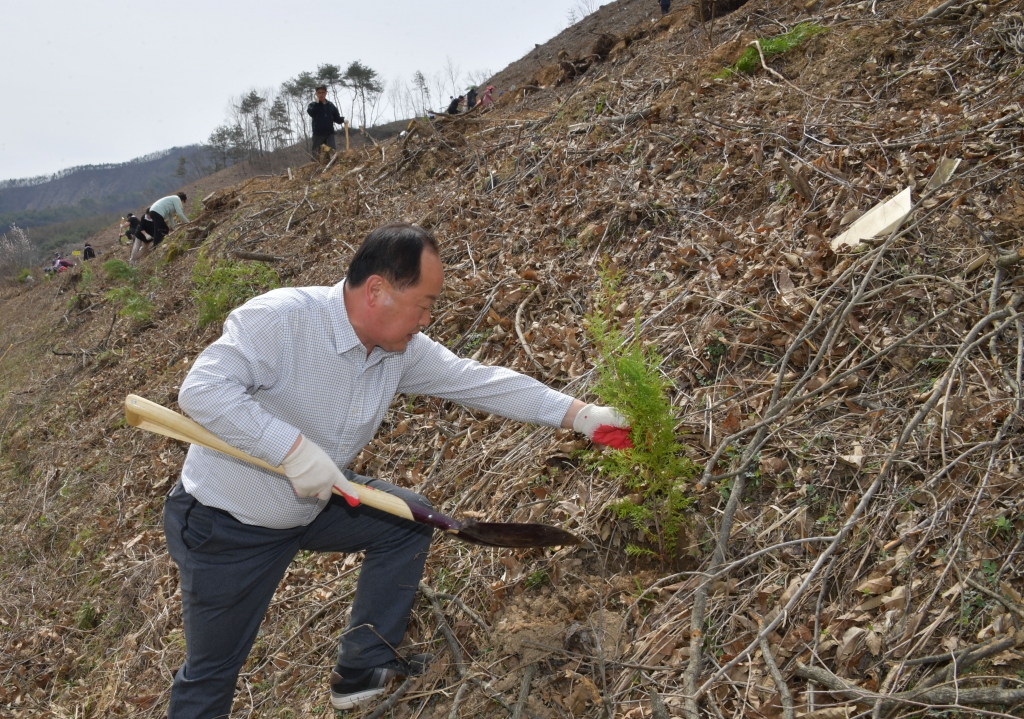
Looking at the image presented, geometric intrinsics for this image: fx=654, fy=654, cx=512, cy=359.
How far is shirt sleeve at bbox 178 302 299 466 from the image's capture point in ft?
8.18

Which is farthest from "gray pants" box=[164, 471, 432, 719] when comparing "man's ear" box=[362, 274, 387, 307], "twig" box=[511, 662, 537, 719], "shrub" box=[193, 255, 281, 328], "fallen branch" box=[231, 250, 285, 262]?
"fallen branch" box=[231, 250, 285, 262]

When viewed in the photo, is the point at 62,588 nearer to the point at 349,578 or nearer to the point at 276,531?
the point at 349,578

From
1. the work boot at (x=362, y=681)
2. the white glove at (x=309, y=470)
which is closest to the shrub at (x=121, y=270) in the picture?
the work boot at (x=362, y=681)

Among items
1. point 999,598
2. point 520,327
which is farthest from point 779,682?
point 520,327

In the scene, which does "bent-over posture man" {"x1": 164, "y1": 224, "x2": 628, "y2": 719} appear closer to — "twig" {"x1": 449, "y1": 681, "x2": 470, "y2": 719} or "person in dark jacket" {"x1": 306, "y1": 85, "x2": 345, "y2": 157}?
"twig" {"x1": 449, "y1": 681, "x2": 470, "y2": 719}

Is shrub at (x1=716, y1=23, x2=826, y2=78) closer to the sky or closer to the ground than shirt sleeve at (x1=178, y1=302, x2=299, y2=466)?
closer to the sky

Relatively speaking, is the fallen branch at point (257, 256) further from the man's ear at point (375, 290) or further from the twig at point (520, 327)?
the man's ear at point (375, 290)

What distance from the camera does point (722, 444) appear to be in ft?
9.70

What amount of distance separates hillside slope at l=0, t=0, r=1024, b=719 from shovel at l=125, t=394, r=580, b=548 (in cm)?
27

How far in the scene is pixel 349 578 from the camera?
3.90m

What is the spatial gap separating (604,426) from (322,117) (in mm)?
11515

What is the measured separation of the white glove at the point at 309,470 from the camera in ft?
8.53

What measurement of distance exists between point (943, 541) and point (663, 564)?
1043mm

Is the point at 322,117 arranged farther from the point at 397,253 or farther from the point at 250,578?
the point at 250,578
